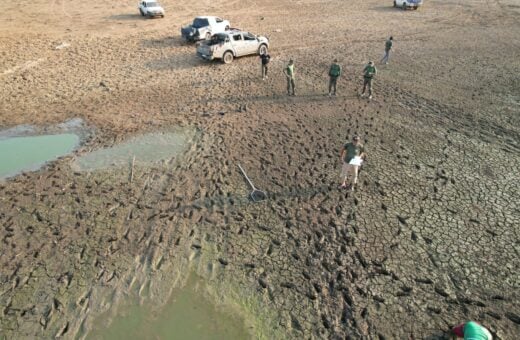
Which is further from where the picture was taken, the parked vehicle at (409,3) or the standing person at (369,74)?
the parked vehicle at (409,3)

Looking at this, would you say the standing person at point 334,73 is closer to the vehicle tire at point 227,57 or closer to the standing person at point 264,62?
the standing person at point 264,62

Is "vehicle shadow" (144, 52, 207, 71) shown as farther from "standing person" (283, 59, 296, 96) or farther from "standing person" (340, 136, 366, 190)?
"standing person" (340, 136, 366, 190)

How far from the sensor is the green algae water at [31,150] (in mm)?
10977

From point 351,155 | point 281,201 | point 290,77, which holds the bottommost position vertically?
point 281,201

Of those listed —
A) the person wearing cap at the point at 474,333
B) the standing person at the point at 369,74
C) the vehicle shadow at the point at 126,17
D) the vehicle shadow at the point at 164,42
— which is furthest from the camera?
the vehicle shadow at the point at 126,17

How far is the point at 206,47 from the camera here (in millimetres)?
18297

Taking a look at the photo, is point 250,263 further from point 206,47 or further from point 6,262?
point 206,47

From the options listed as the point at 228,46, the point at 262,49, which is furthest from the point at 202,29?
Result: the point at 262,49

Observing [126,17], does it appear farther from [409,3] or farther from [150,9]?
[409,3]

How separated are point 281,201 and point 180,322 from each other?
4.12 meters

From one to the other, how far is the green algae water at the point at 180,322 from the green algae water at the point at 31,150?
677cm

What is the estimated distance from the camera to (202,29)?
21578 millimetres

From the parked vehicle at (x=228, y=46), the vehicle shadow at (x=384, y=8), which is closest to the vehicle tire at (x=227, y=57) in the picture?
the parked vehicle at (x=228, y=46)

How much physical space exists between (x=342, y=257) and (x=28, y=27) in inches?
1083
